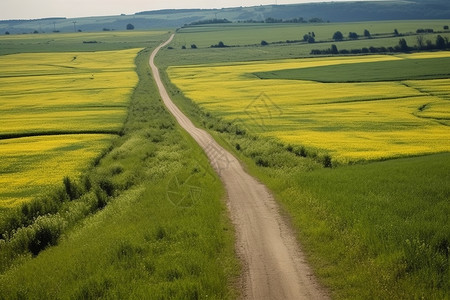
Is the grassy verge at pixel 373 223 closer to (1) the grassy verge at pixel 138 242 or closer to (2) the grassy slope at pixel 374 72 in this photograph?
(1) the grassy verge at pixel 138 242

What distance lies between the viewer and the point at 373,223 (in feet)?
52.5

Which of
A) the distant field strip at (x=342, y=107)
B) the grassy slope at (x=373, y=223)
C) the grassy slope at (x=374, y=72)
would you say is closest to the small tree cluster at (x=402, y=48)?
the grassy slope at (x=374, y=72)

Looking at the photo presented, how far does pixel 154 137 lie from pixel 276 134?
37.8 feet

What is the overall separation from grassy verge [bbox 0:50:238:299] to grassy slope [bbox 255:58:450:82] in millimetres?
52744

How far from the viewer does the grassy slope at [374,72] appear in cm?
7100

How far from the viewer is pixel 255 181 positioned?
81.8 ft

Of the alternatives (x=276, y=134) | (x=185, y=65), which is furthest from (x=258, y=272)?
(x=185, y=65)

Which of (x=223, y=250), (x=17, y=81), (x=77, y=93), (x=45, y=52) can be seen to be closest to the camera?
(x=223, y=250)

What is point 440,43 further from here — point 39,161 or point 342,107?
point 39,161

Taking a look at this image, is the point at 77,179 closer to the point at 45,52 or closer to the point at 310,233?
the point at 310,233

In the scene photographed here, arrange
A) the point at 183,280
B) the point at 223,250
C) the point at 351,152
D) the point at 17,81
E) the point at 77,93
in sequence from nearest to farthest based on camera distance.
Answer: the point at 183,280 < the point at 223,250 < the point at 351,152 < the point at 77,93 < the point at 17,81

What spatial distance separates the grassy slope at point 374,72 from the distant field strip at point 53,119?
33469 mm

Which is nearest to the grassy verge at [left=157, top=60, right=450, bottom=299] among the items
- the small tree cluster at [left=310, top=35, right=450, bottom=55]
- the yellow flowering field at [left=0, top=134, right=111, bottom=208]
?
the yellow flowering field at [left=0, top=134, right=111, bottom=208]

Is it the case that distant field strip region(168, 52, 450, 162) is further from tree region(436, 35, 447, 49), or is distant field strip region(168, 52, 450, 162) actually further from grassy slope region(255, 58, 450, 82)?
tree region(436, 35, 447, 49)
